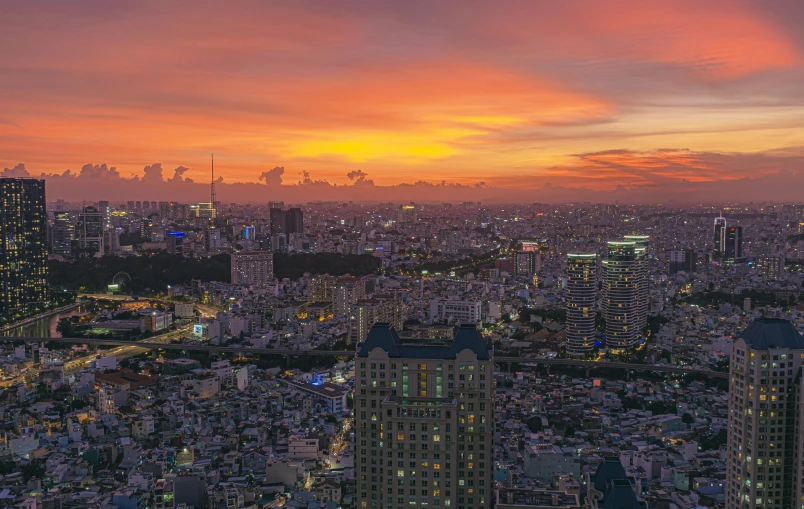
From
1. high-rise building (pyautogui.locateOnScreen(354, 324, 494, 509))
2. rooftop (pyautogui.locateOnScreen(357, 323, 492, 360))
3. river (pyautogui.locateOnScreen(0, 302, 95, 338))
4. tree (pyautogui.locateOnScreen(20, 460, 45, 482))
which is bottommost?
river (pyautogui.locateOnScreen(0, 302, 95, 338))

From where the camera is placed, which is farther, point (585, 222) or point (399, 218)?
point (399, 218)

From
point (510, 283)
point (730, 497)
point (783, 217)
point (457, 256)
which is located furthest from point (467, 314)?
point (783, 217)

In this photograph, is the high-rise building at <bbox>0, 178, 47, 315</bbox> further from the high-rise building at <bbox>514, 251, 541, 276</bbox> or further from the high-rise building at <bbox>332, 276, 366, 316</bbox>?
the high-rise building at <bbox>514, 251, 541, 276</bbox>

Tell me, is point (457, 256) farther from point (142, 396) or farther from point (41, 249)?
point (142, 396)

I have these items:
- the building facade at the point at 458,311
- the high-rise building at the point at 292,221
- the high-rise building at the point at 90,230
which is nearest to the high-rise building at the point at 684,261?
the building facade at the point at 458,311

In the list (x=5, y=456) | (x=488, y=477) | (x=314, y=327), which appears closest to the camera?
(x=488, y=477)

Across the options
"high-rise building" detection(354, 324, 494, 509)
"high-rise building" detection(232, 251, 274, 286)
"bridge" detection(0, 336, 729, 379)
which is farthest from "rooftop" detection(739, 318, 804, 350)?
"high-rise building" detection(232, 251, 274, 286)
